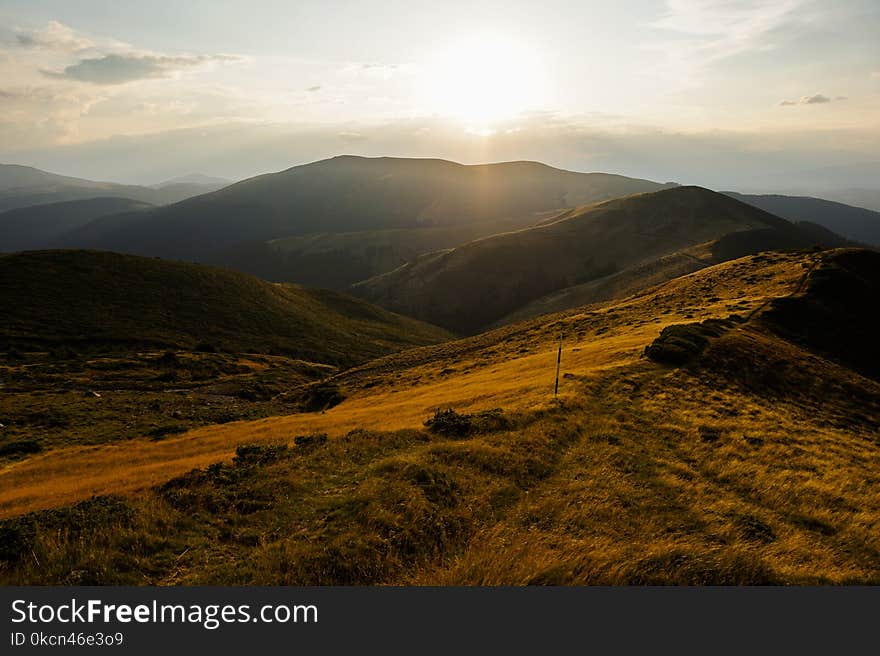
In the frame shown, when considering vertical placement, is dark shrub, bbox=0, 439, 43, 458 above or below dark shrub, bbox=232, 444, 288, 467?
below

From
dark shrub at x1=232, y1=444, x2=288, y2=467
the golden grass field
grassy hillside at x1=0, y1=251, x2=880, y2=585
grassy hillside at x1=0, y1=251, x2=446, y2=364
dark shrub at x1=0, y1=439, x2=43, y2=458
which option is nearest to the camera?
grassy hillside at x1=0, y1=251, x2=880, y2=585

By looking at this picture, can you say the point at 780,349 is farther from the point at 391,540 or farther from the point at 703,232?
the point at 703,232

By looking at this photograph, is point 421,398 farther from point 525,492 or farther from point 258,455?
point 525,492

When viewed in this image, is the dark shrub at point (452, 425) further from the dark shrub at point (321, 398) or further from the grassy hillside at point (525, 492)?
the dark shrub at point (321, 398)

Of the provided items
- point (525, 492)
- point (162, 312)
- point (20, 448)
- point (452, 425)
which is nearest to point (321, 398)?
point (20, 448)

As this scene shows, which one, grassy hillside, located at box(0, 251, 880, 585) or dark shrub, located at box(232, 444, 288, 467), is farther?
dark shrub, located at box(232, 444, 288, 467)

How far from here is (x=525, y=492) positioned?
1392 centimetres

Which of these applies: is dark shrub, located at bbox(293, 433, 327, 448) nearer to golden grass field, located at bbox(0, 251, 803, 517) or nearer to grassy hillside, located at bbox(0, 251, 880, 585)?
grassy hillside, located at bbox(0, 251, 880, 585)

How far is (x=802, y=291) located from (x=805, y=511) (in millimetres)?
44806

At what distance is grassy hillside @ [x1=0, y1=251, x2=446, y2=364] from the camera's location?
8119 centimetres

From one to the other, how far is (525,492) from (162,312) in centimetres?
10537

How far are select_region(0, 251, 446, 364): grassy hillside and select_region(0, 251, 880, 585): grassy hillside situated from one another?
59724mm

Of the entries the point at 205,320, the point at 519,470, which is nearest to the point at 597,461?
the point at 519,470

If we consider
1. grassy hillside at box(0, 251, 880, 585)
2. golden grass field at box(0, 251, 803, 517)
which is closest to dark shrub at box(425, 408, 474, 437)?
grassy hillside at box(0, 251, 880, 585)
